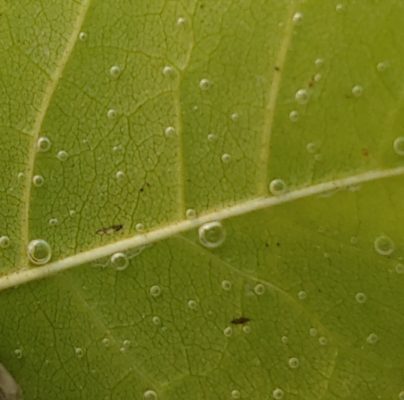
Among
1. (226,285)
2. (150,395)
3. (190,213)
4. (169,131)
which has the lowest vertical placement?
(150,395)

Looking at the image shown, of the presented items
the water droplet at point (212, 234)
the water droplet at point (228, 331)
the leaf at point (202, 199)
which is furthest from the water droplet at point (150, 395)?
the water droplet at point (212, 234)

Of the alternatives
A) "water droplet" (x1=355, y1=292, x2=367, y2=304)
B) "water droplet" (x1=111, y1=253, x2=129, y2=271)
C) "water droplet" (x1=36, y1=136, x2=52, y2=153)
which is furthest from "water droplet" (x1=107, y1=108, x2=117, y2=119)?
"water droplet" (x1=355, y1=292, x2=367, y2=304)

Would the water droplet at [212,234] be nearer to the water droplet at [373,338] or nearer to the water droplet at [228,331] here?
the water droplet at [228,331]

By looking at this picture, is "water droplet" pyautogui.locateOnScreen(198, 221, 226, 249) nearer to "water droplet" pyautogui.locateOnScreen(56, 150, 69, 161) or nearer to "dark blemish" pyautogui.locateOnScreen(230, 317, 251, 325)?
"dark blemish" pyautogui.locateOnScreen(230, 317, 251, 325)

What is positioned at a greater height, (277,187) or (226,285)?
(277,187)

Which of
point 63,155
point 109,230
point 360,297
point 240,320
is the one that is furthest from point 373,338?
point 63,155

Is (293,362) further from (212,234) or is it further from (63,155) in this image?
(63,155)
